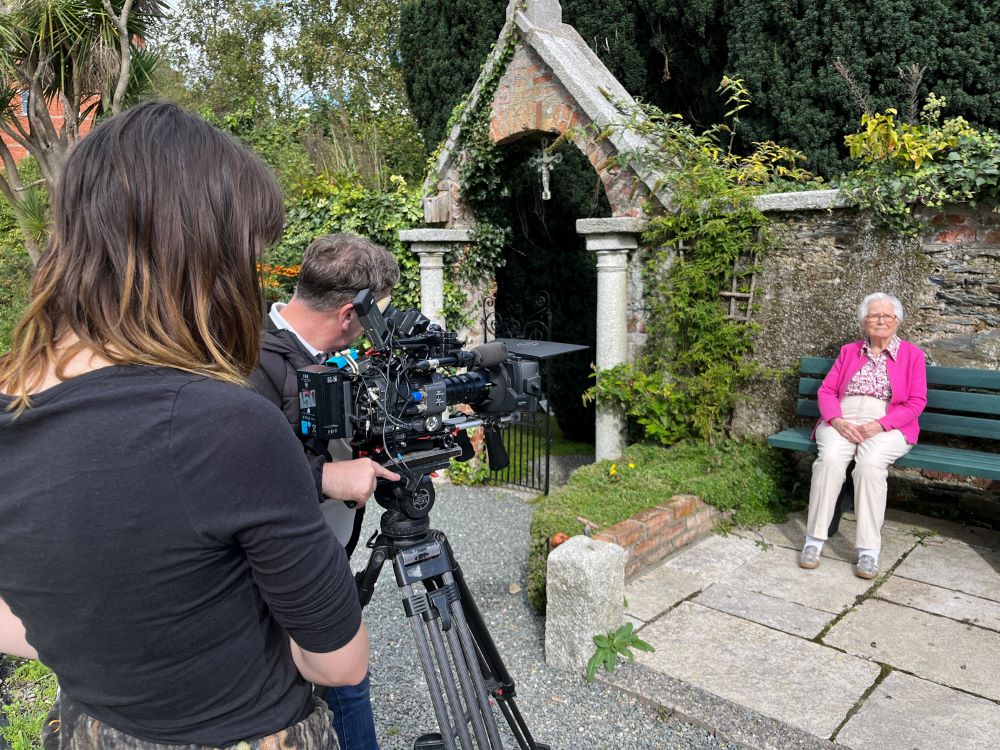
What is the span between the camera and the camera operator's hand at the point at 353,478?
1709 mm

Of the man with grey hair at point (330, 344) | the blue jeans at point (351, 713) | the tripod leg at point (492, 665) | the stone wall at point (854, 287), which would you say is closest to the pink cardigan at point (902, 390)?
the stone wall at point (854, 287)

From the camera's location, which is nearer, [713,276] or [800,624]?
[800,624]

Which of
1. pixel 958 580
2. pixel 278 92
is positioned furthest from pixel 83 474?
pixel 278 92

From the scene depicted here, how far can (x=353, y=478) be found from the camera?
171 centimetres

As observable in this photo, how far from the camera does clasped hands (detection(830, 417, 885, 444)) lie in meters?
4.04

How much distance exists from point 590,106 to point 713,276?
150 cm

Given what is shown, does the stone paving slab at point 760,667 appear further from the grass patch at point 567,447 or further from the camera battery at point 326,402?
the grass patch at point 567,447

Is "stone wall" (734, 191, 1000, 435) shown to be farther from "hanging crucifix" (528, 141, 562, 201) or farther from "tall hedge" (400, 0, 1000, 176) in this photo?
"hanging crucifix" (528, 141, 562, 201)

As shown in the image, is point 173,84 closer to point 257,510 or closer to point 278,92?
point 278,92

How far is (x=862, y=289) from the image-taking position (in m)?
4.52

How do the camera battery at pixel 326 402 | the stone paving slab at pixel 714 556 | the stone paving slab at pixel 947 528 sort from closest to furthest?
the camera battery at pixel 326 402 < the stone paving slab at pixel 714 556 < the stone paving slab at pixel 947 528

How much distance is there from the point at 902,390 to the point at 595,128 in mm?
2665

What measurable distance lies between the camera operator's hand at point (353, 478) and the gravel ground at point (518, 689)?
1.50 metres

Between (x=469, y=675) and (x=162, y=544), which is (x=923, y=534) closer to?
(x=469, y=675)
